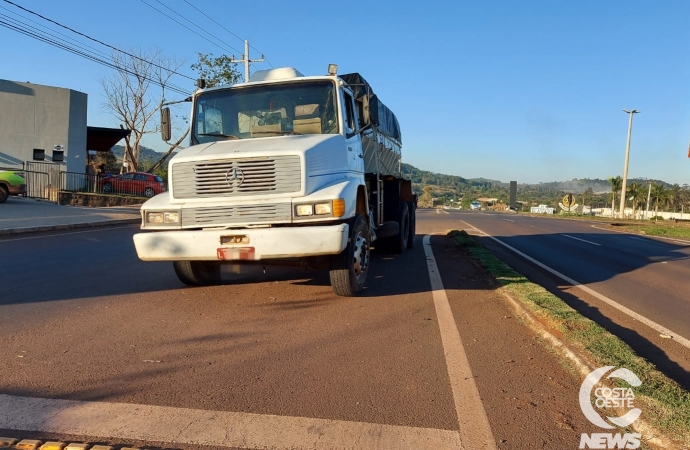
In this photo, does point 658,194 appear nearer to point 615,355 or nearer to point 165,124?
point 165,124

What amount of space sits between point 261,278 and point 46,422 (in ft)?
16.5

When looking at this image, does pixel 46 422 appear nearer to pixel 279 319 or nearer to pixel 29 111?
pixel 279 319

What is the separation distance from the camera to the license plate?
5945mm

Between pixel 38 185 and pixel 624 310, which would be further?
pixel 38 185

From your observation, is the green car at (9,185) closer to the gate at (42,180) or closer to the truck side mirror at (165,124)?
the gate at (42,180)

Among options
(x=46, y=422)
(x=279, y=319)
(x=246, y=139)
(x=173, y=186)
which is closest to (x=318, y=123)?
(x=246, y=139)

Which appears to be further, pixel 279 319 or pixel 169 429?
pixel 279 319

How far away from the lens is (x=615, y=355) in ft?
14.5

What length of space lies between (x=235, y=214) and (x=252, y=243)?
0.46 metres

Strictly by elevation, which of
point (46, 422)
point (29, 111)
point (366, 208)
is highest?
point (29, 111)

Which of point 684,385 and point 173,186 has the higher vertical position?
point 173,186

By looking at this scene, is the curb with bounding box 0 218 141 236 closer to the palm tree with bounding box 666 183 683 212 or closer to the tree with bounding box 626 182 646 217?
the tree with bounding box 626 182 646 217

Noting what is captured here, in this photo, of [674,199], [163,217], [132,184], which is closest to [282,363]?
[163,217]

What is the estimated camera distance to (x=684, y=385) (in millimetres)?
4184
